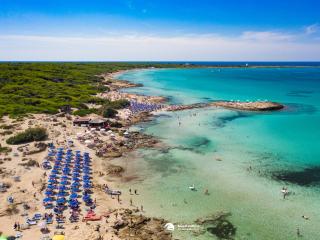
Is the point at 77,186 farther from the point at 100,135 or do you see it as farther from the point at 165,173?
the point at 100,135

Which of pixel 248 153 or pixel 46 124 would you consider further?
pixel 46 124

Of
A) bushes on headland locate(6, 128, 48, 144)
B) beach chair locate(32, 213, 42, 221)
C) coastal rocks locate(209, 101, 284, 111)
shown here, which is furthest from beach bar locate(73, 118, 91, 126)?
coastal rocks locate(209, 101, 284, 111)

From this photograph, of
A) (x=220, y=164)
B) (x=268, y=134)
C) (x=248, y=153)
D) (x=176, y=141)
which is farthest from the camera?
(x=268, y=134)

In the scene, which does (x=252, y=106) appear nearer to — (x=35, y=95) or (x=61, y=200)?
(x=35, y=95)

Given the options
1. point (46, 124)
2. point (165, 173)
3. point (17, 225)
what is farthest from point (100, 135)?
point (17, 225)

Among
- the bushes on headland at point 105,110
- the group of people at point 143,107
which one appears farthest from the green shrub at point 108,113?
the group of people at point 143,107

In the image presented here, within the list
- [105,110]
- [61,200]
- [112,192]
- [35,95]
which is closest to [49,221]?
[61,200]

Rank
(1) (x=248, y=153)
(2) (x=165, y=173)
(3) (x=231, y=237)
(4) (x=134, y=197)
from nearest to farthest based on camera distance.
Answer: (3) (x=231, y=237) → (4) (x=134, y=197) → (2) (x=165, y=173) → (1) (x=248, y=153)
